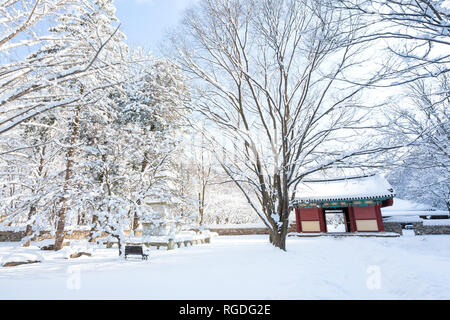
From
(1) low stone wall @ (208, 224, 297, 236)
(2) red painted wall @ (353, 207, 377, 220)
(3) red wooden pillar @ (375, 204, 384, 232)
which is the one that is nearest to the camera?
(3) red wooden pillar @ (375, 204, 384, 232)

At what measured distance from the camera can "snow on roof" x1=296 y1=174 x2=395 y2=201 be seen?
17125 mm

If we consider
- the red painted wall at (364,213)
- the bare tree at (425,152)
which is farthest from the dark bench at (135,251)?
the red painted wall at (364,213)

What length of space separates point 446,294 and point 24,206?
11.0 meters

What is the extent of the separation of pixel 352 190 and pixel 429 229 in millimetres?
7898

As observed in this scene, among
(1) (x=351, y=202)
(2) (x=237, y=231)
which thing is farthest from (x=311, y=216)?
(2) (x=237, y=231)

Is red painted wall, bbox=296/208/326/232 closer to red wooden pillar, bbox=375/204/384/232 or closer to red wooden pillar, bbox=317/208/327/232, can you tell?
red wooden pillar, bbox=317/208/327/232

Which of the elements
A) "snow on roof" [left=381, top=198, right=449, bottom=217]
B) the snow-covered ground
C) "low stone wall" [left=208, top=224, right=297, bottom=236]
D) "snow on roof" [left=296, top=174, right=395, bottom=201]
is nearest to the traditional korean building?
"snow on roof" [left=296, top=174, right=395, bottom=201]

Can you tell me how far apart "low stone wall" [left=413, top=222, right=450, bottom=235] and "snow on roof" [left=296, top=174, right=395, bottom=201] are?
576cm

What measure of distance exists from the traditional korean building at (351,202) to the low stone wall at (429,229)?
4330mm

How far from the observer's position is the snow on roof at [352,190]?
17125mm

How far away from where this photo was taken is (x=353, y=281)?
4.67 meters
